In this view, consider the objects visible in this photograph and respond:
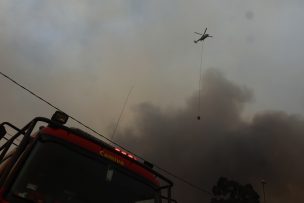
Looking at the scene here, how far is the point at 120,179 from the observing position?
5.98 m

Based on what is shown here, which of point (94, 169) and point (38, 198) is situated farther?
point (94, 169)

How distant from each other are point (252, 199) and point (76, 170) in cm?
7198

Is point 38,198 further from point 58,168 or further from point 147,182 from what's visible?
point 147,182

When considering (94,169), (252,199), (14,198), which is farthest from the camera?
(252,199)

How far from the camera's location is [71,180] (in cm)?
535

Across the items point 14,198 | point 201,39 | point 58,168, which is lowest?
point 14,198

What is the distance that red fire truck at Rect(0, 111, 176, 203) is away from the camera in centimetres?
488

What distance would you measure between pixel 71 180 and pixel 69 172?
12 cm

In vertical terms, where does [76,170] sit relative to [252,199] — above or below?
below

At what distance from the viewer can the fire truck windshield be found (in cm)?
489

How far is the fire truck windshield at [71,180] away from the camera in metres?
4.89

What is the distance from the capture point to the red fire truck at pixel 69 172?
16.0 feet

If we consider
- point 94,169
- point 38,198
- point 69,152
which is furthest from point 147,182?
point 38,198

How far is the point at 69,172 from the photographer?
5387 millimetres
